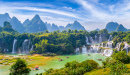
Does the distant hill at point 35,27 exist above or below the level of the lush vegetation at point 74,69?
above

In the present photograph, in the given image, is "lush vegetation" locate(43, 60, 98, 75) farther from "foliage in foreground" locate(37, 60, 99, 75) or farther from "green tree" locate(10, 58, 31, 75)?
"green tree" locate(10, 58, 31, 75)

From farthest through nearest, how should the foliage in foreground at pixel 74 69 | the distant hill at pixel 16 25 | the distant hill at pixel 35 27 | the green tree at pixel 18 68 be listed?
the distant hill at pixel 16 25 < the distant hill at pixel 35 27 < the green tree at pixel 18 68 < the foliage in foreground at pixel 74 69

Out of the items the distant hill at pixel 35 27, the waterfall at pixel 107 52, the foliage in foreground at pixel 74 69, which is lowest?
the waterfall at pixel 107 52

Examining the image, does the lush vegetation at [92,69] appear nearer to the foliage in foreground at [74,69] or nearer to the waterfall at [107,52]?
the foliage in foreground at [74,69]

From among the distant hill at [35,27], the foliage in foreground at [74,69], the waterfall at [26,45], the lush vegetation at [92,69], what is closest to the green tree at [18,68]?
the lush vegetation at [92,69]

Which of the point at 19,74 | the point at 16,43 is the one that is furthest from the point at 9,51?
the point at 19,74

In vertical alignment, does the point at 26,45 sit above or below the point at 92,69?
above

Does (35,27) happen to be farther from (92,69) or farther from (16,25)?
(92,69)

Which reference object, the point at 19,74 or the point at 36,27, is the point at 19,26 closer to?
the point at 36,27

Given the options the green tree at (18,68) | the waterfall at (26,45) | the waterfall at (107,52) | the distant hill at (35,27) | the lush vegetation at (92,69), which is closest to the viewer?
the lush vegetation at (92,69)

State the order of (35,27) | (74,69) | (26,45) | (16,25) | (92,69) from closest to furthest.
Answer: (74,69) → (92,69) → (26,45) → (35,27) → (16,25)

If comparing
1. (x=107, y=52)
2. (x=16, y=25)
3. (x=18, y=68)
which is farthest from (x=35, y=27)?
(x=18, y=68)
